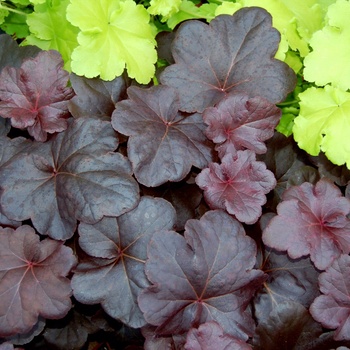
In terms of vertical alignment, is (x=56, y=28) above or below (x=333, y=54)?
below

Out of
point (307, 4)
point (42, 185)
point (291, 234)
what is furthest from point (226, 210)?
point (307, 4)

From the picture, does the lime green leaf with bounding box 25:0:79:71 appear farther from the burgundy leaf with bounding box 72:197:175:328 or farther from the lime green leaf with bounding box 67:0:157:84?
the burgundy leaf with bounding box 72:197:175:328

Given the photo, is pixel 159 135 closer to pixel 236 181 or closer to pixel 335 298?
pixel 236 181

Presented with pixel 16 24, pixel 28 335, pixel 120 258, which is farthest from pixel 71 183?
pixel 16 24

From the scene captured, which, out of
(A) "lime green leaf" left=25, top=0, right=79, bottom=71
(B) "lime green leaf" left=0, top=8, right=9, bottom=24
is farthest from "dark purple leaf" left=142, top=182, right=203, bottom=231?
(B) "lime green leaf" left=0, top=8, right=9, bottom=24

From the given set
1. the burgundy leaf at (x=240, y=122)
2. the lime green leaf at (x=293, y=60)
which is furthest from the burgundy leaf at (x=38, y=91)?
the lime green leaf at (x=293, y=60)

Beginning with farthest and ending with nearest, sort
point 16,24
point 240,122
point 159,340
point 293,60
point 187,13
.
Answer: point 16,24 → point 187,13 → point 293,60 → point 240,122 → point 159,340

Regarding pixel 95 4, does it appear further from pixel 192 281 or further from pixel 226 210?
pixel 192 281
